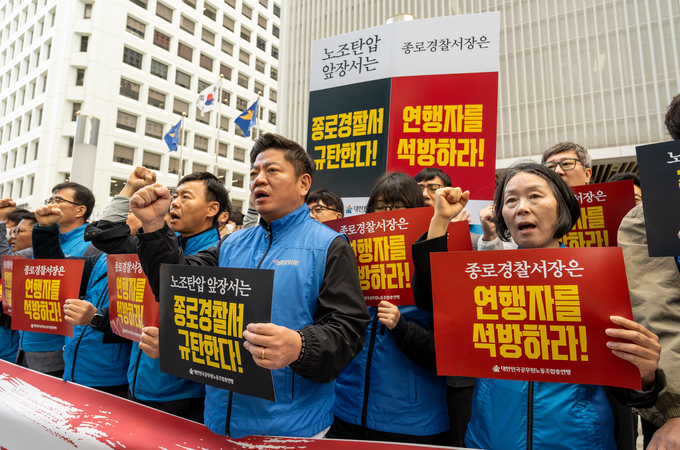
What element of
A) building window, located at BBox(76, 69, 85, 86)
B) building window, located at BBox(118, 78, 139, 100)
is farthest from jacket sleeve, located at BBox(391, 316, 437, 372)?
building window, located at BBox(76, 69, 85, 86)

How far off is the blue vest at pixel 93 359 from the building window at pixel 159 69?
30875 millimetres

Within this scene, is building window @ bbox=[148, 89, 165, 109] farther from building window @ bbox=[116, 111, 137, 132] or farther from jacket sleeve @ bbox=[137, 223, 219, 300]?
A: jacket sleeve @ bbox=[137, 223, 219, 300]

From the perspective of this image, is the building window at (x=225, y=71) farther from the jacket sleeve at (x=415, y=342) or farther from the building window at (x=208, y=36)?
the jacket sleeve at (x=415, y=342)

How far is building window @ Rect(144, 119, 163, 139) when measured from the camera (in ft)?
90.9

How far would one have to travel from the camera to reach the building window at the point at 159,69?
2848 cm

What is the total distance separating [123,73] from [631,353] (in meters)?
31.6

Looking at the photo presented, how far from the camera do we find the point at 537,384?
1423 millimetres

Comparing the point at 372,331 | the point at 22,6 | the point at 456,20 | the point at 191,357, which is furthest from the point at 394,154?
the point at 22,6

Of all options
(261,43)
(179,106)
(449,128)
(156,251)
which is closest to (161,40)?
(179,106)

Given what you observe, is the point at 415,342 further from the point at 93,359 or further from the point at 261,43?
the point at 261,43

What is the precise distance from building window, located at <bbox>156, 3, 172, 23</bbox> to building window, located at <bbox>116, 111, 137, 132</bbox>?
8709 mm

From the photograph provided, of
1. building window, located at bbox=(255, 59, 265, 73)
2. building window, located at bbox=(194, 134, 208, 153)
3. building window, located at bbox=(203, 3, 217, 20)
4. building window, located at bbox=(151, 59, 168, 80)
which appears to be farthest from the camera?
building window, located at bbox=(255, 59, 265, 73)

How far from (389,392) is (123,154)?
2903cm

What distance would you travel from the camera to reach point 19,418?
78.4 inches
